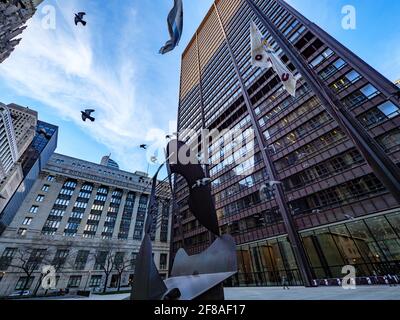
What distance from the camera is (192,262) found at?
326 inches

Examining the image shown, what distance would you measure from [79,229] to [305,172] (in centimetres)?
5714

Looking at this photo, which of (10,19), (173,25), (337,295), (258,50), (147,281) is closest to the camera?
(147,281)

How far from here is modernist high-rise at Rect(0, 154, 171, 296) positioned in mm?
41656

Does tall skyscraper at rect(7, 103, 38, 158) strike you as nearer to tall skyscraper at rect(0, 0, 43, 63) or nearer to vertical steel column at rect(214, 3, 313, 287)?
tall skyscraper at rect(0, 0, 43, 63)

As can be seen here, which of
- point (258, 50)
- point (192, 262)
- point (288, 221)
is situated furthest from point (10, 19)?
point (288, 221)

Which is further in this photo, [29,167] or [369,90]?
[29,167]

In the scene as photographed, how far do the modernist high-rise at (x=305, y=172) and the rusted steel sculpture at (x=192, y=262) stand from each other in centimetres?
225

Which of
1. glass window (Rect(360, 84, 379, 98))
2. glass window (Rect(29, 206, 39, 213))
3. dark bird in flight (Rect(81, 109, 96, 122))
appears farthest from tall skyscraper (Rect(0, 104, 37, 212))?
glass window (Rect(360, 84, 379, 98))

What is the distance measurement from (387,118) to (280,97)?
14.2 m

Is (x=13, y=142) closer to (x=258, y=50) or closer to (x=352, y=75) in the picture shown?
(x=258, y=50)

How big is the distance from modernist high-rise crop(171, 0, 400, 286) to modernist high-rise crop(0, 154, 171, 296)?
49.3 ft

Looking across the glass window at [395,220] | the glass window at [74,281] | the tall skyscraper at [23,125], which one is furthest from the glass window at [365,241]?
the tall skyscraper at [23,125]

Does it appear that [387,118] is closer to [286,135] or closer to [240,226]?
[286,135]
